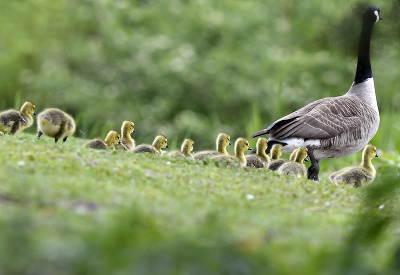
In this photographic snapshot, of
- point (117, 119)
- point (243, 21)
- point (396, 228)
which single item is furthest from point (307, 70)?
point (396, 228)

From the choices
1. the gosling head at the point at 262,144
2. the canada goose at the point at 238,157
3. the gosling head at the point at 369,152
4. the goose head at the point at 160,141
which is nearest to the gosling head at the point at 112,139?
the goose head at the point at 160,141

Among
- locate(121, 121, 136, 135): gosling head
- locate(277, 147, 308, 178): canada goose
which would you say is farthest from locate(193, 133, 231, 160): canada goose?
locate(121, 121, 136, 135): gosling head

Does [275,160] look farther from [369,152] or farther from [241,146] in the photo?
[369,152]

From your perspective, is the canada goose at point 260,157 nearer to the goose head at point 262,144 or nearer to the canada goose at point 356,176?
the goose head at point 262,144

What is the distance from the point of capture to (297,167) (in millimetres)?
8609

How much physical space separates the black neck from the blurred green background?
4293mm

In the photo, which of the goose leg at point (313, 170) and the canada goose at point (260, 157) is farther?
the canada goose at point (260, 157)

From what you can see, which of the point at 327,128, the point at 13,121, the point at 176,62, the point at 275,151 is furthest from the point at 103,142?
the point at 176,62

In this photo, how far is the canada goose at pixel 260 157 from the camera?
29.0 ft

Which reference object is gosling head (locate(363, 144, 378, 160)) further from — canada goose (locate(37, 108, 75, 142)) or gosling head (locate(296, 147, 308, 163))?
canada goose (locate(37, 108, 75, 142))

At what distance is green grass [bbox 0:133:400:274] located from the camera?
12.3ft

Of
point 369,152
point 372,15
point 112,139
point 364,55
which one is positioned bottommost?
point 112,139

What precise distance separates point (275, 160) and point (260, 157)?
27 centimetres

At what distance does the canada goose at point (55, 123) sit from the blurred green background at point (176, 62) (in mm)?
6722
